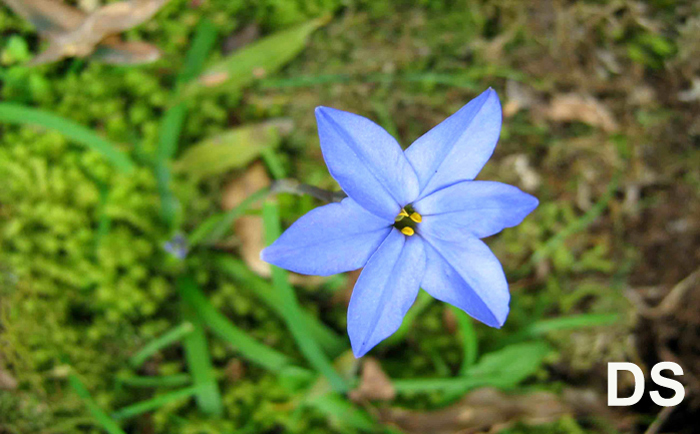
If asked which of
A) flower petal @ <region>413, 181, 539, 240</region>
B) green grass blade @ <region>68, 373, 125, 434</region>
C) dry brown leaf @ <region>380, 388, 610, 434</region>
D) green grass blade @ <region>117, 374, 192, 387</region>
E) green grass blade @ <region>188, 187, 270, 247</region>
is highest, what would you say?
green grass blade @ <region>188, 187, 270, 247</region>

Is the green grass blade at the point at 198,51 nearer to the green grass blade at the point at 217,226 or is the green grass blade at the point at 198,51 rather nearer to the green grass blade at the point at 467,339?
the green grass blade at the point at 217,226

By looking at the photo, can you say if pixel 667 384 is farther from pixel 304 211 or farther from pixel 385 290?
pixel 385 290

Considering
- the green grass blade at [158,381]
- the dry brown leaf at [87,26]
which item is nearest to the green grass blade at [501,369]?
the green grass blade at [158,381]

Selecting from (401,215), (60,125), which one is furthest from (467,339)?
(60,125)

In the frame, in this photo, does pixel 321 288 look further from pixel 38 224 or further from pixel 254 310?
pixel 38 224

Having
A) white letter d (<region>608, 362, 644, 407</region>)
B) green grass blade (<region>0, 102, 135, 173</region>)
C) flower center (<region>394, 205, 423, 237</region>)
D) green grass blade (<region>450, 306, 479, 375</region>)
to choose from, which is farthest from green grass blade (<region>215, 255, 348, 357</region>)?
white letter d (<region>608, 362, 644, 407</region>)

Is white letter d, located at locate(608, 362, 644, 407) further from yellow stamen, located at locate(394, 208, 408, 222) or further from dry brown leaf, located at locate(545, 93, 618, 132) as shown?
yellow stamen, located at locate(394, 208, 408, 222)
